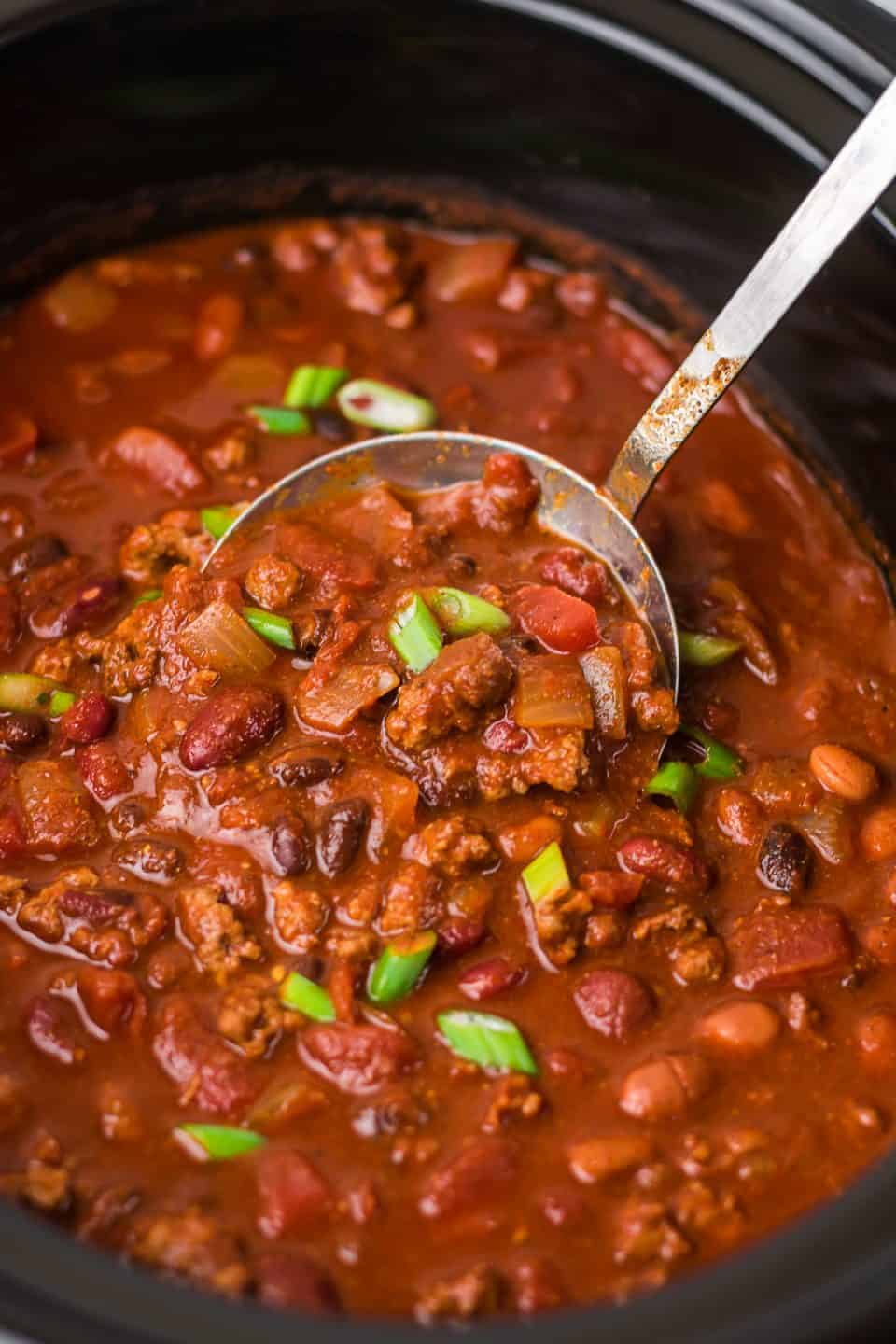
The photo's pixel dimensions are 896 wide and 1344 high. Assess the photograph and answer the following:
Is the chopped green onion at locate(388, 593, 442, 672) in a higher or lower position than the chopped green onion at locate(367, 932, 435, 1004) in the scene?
higher

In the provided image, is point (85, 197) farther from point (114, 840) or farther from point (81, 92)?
point (114, 840)

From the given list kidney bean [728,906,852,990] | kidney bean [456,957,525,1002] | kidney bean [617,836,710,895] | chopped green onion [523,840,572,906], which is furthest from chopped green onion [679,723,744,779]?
kidney bean [456,957,525,1002]

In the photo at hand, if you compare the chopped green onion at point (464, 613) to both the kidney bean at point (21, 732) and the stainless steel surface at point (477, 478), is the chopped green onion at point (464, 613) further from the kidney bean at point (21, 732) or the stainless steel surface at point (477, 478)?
the kidney bean at point (21, 732)

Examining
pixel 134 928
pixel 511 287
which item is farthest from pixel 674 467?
pixel 134 928

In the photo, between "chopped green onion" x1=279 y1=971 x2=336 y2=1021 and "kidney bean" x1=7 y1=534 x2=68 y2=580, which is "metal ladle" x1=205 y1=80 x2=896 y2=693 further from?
"chopped green onion" x1=279 y1=971 x2=336 y2=1021

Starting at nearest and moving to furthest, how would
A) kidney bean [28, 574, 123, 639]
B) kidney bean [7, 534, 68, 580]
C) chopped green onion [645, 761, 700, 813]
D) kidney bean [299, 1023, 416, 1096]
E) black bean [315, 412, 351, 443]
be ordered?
kidney bean [299, 1023, 416, 1096] → chopped green onion [645, 761, 700, 813] → kidney bean [28, 574, 123, 639] → kidney bean [7, 534, 68, 580] → black bean [315, 412, 351, 443]

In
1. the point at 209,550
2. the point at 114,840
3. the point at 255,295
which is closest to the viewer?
the point at 114,840
